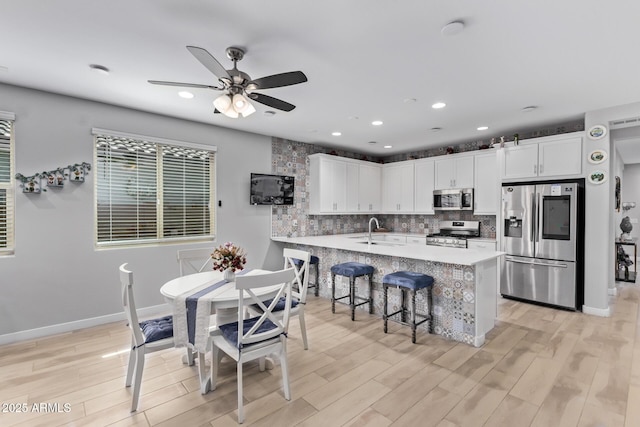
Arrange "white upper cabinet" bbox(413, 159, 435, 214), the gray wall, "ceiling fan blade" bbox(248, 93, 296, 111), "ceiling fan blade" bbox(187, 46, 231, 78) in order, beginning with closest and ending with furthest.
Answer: "ceiling fan blade" bbox(187, 46, 231, 78)
"ceiling fan blade" bbox(248, 93, 296, 111)
"white upper cabinet" bbox(413, 159, 435, 214)
the gray wall

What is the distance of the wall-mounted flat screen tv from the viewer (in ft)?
16.3

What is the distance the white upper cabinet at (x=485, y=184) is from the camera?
5109mm

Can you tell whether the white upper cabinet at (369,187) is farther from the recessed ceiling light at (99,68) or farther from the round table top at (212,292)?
the recessed ceiling light at (99,68)

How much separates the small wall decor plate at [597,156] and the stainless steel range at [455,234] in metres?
1.94

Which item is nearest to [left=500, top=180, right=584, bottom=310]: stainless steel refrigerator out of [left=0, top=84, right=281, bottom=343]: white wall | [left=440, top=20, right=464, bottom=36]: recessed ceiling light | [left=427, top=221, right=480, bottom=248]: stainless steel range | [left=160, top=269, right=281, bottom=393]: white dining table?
[left=427, top=221, right=480, bottom=248]: stainless steel range

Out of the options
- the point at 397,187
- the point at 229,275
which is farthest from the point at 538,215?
the point at 229,275

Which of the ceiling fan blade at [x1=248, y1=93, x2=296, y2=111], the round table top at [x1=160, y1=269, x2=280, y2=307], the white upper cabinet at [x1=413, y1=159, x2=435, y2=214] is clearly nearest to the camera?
the round table top at [x1=160, y1=269, x2=280, y2=307]

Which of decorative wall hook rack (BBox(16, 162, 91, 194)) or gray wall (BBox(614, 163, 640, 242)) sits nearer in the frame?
decorative wall hook rack (BBox(16, 162, 91, 194))

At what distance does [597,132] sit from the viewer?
3850 mm

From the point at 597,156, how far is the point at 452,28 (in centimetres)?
319

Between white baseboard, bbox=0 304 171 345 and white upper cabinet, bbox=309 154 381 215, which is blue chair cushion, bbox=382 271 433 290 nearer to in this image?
white upper cabinet, bbox=309 154 381 215

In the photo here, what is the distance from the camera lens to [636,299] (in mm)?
4680

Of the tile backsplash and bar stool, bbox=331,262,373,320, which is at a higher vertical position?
the tile backsplash

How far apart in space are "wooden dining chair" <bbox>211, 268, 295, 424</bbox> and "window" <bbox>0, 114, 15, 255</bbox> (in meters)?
2.59
